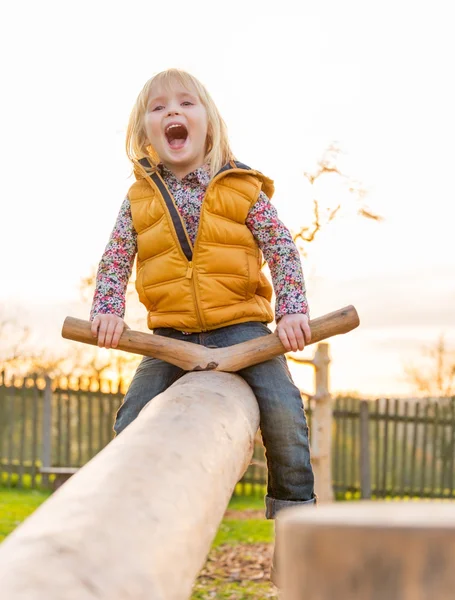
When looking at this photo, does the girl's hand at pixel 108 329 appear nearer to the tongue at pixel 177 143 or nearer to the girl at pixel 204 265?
the girl at pixel 204 265

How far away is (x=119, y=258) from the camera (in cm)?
316

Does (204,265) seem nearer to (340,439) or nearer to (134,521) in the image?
(134,521)

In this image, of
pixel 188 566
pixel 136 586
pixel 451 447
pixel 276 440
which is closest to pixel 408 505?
pixel 136 586

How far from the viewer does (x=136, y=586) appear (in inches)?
40.5

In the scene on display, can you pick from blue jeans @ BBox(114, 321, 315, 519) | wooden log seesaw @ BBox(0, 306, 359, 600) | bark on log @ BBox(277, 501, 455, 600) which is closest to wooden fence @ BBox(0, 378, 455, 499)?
blue jeans @ BBox(114, 321, 315, 519)

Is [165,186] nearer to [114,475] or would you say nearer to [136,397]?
[136,397]

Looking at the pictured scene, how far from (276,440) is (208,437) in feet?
3.87

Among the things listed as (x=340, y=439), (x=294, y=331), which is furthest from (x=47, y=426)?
(x=294, y=331)

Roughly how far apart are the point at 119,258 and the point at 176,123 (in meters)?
0.59

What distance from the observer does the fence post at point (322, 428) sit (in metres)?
6.95

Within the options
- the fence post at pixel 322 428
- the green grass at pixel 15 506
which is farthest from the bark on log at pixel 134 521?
the fence post at pixel 322 428

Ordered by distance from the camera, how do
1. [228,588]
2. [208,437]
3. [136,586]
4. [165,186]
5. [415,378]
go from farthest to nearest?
[415,378] → [228,588] → [165,186] → [208,437] → [136,586]

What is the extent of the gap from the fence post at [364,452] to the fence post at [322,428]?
14.4ft

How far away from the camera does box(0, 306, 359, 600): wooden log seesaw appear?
0.99 meters
